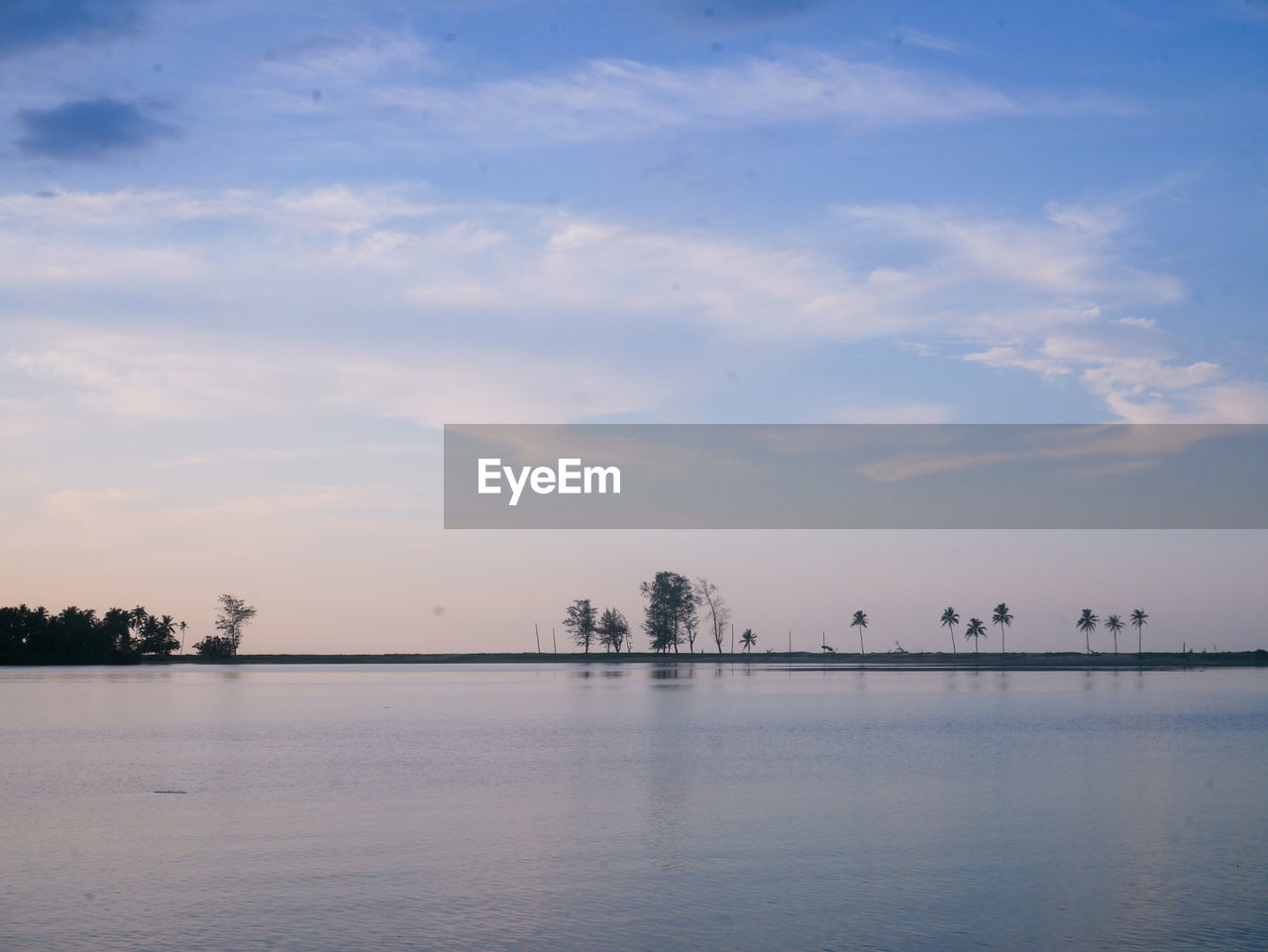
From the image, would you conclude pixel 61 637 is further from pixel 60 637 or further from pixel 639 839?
pixel 639 839

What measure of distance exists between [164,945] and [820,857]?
431 inches

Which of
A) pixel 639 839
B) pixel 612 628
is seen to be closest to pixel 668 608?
pixel 612 628

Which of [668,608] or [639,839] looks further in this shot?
[668,608]

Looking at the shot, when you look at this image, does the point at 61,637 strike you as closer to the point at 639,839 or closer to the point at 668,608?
the point at 668,608

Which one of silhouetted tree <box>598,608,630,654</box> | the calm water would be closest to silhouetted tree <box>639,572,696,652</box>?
silhouetted tree <box>598,608,630,654</box>

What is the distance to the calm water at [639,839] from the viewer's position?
1592cm

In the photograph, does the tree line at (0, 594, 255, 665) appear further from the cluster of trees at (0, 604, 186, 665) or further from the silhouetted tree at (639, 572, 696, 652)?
the silhouetted tree at (639, 572, 696, 652)

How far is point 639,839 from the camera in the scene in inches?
880

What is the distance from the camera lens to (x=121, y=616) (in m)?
193

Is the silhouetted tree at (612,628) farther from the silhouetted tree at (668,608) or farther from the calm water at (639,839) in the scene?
the calm water at (639,839)

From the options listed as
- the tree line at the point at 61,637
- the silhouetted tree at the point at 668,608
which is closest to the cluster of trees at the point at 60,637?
the tree line at the point at 61,637

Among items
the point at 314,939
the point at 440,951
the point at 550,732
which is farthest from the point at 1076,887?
the point at 550,732

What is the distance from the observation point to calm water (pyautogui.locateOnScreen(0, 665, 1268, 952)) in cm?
1592

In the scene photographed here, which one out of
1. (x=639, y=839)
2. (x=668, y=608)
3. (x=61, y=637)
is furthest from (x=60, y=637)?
(x=639, y=839)
